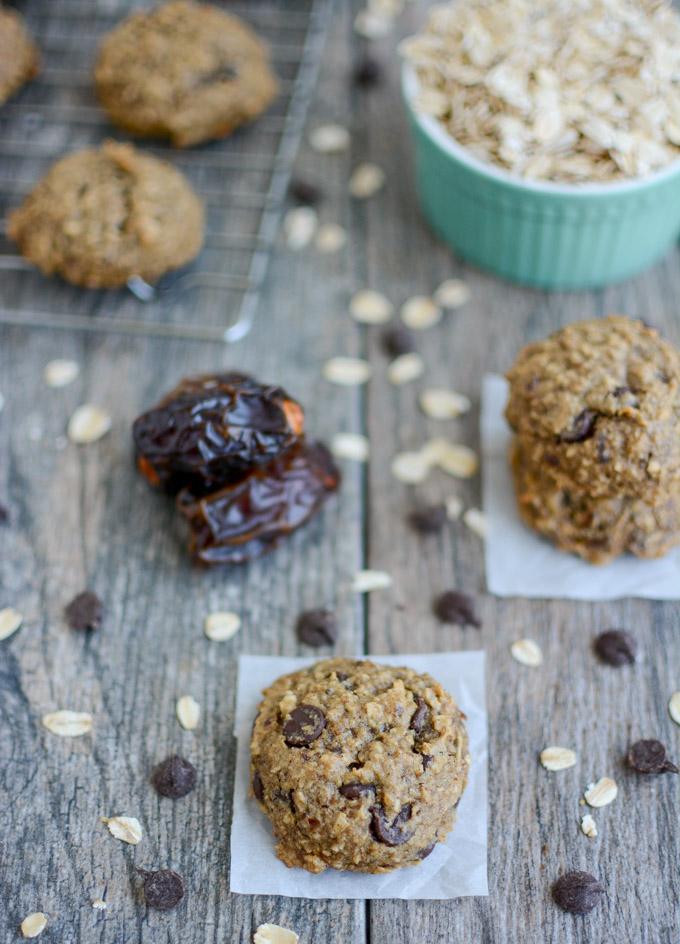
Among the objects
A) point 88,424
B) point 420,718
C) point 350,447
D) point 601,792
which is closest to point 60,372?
point 88,424

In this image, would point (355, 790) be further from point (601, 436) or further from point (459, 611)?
point (601, 436)

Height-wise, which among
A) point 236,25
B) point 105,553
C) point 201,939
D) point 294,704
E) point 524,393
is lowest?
point 201,939

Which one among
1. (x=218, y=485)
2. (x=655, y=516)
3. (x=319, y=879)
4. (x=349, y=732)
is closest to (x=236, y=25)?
(x=218, y=485)

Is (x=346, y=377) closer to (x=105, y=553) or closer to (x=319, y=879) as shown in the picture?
(x=105, y=553)

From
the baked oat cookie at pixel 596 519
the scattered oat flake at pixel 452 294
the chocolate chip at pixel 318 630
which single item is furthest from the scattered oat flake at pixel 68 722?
the scattered oat flake at pixel 452 294

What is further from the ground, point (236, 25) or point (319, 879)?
point (236, 25)

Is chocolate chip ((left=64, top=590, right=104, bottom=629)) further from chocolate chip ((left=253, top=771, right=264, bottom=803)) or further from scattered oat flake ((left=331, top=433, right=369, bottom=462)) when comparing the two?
scattered oat flake ((left=331, top=433, right=369, bottom=462))

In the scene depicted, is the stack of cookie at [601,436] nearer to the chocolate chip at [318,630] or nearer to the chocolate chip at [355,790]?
the chocolate chip at [318,630]
